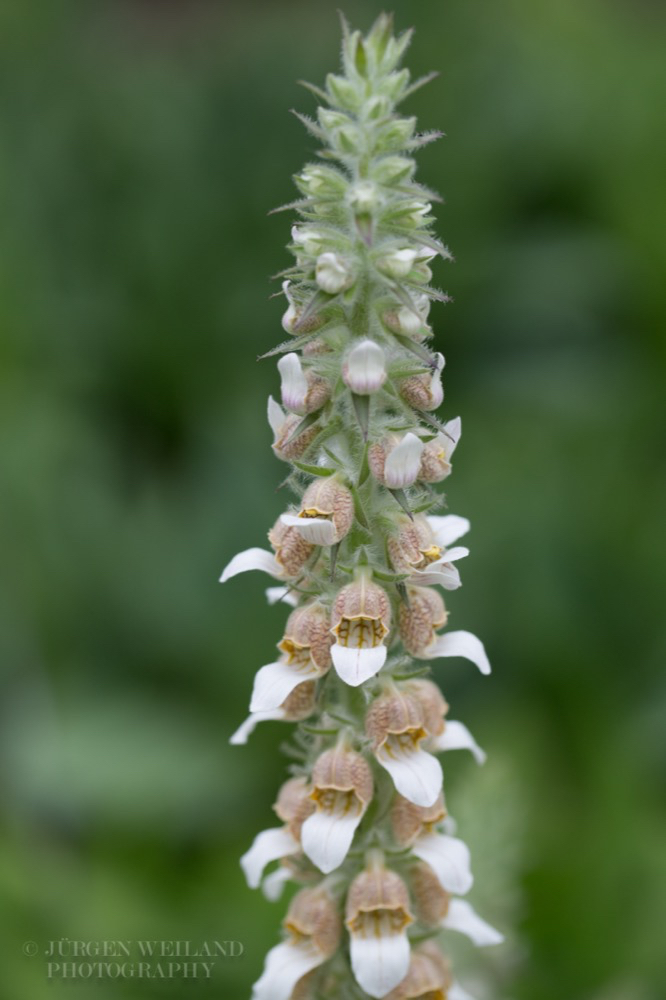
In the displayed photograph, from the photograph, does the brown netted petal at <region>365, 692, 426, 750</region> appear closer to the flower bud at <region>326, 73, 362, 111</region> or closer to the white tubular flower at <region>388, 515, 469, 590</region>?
the white tubular flower at <region>388, 515, 469, 590</region>

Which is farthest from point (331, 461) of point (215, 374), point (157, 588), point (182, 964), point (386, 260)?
point (215, 374)

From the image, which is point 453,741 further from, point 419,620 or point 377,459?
point 377,459

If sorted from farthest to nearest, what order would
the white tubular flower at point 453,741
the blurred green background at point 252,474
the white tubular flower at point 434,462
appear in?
the blurred green background at point 252,474 → the white tubular flower at point 453,741 → the white tubular flower at point 434,462

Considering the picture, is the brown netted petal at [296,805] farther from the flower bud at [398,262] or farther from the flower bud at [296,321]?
the flower bud at [398,262]

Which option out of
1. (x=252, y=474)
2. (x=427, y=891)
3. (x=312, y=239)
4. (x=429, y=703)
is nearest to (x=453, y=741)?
(x=429, y=703)

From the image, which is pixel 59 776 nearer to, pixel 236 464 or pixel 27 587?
pixel 27 587

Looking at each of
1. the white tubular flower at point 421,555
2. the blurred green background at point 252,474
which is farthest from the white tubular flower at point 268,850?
the blurred green background at point 252,474
